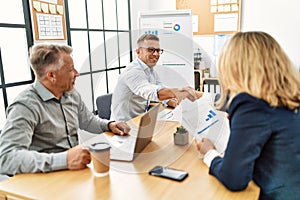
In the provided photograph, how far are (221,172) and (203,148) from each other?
270 mm

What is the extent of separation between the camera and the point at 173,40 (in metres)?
3.86

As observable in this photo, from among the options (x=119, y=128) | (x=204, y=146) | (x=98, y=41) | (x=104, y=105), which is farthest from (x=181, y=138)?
(x=98, y=41)

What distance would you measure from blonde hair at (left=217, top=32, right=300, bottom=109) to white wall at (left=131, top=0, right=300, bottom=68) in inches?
119

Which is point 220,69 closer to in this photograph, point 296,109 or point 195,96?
point 296,109

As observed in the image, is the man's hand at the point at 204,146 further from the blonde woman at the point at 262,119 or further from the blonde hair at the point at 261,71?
the blonde hair at the point at 261,71

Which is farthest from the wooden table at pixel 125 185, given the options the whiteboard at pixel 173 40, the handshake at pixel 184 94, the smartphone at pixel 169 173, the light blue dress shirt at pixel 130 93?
the whiteboard at pixel 173 40

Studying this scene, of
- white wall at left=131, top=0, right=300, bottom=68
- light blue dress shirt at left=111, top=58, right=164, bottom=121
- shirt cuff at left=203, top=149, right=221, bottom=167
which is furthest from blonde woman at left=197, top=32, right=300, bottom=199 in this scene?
white wall at left=131, top=0, right=300, bottom=68

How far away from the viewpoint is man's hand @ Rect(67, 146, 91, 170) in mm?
1133

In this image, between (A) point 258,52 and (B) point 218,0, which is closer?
(A) point 258,52

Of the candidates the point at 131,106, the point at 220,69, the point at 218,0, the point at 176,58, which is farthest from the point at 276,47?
the point at 218,0

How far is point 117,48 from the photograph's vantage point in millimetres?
3893

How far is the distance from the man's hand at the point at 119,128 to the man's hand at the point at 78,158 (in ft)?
1.47

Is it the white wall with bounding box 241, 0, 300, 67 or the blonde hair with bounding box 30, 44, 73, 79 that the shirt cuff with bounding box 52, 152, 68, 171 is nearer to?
the blonde hair with bounding box 30, 44, 73, 79

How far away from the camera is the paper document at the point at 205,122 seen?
1355 millimetres
